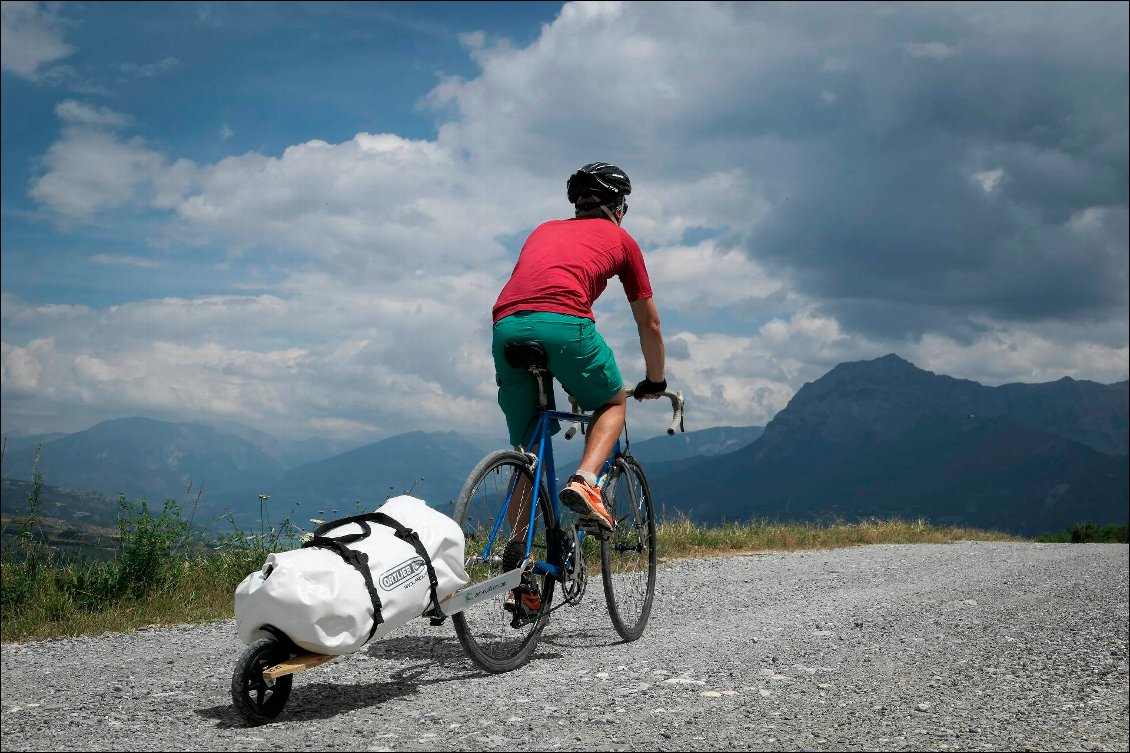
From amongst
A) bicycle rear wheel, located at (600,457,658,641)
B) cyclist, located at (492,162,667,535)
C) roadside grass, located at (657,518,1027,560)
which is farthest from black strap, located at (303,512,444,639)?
roadside grass, located at (657,518,1027,560)

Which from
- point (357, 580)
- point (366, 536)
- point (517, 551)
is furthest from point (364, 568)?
point (517, 551)

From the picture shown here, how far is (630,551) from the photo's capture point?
5996mm

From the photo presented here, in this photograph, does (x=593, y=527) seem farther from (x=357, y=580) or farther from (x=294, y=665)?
(x=294, y=665)

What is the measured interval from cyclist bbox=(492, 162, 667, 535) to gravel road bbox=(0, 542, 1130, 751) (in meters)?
1.06

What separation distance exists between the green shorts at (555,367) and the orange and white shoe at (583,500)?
1.44 ft

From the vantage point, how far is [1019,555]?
1174 cm

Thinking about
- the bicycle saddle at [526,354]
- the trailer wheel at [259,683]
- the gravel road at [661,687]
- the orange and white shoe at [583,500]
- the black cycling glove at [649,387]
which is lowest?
the gravel road at [661,687]

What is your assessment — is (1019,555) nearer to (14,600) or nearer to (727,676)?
(727,676)

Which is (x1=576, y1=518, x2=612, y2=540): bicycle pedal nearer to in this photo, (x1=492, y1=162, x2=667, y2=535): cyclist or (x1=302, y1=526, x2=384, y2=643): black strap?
(x1=492, y1=162, x2=667, y2=535): cyclist

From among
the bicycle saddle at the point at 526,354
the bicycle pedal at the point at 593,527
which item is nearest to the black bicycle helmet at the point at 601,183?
the bicycle saddle at the point at 526,354

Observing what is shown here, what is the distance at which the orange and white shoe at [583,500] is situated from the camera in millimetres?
4539

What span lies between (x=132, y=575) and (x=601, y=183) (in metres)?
4.54

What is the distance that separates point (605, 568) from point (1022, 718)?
2.36 metres

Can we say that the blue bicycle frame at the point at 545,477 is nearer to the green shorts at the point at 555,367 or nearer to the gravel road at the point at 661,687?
the green shorts at the point at 555,367
